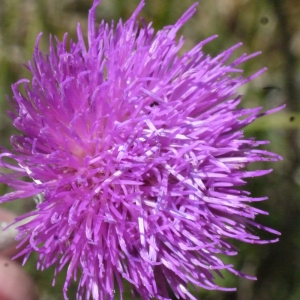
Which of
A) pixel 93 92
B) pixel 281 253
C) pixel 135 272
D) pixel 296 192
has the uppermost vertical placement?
pixel 296 192

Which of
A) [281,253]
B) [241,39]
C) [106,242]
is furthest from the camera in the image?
[241,39]

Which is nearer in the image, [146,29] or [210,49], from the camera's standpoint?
[146,29]

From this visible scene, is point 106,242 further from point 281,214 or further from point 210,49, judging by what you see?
point 210,49

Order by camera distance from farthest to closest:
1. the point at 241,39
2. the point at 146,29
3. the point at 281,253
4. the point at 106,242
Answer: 1. the point at 241,39
2. the point at 281,253
3. the point at 146,29
4. the point at 106,242

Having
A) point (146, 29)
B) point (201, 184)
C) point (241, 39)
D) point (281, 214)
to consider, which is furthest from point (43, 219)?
point (241, 39)

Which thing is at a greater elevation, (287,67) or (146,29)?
(287,67)

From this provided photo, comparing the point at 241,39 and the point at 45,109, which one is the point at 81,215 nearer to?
the point at 45,109
